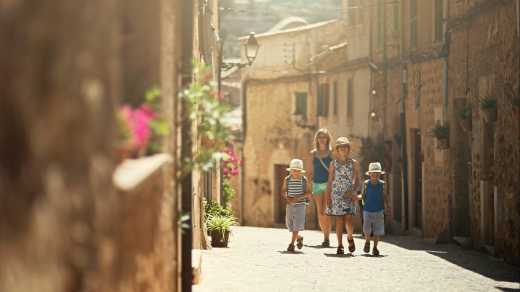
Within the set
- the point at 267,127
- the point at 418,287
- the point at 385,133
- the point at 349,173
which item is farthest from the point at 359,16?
the point at 418,287

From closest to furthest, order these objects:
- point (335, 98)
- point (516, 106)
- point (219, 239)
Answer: point (516, 106) < point (219, 239) < point (335, 98)

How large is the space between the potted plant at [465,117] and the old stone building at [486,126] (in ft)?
0.08

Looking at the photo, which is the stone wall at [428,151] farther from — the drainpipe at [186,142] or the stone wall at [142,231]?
the stone wall at [142,231]

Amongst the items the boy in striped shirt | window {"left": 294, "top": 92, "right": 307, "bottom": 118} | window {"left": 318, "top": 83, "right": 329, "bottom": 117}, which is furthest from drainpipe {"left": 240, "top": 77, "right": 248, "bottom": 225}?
the boy in striped shirt

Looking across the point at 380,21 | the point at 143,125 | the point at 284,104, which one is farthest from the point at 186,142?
the point at 284,104

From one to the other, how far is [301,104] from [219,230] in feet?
73.3

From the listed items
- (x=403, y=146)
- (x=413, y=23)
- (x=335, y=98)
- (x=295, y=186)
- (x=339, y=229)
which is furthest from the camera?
(x=335, y=98)

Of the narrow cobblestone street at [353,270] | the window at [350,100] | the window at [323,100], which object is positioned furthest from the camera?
the window at [323,100]

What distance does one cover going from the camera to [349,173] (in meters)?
15.0

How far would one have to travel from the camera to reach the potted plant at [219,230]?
1659 centimetres

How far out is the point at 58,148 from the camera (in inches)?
120

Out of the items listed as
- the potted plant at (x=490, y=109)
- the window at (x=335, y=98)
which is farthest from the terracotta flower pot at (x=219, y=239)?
the window at (x=335, y=98)

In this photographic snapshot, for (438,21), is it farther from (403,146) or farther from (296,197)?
(296,197)

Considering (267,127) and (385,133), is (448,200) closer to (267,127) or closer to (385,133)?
(385,133)
